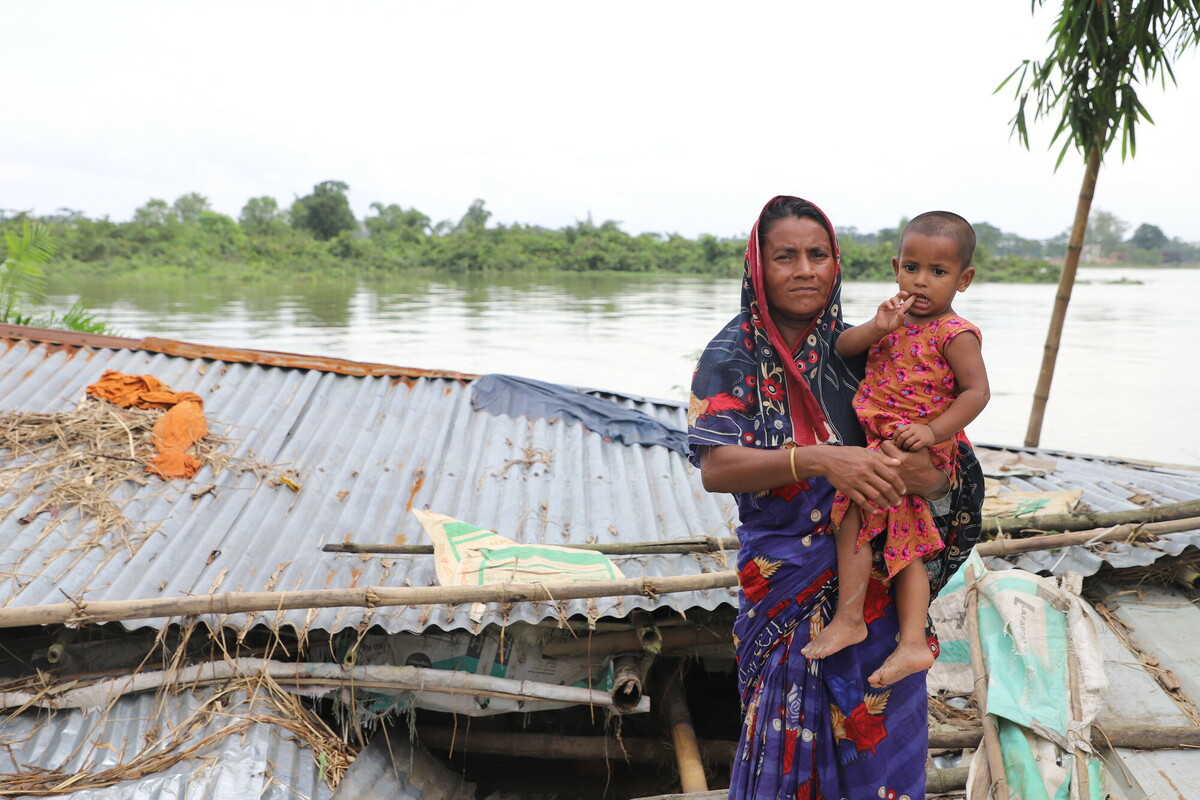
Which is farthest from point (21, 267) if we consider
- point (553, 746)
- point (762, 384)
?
point (762, 384)

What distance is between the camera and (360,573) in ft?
10.3

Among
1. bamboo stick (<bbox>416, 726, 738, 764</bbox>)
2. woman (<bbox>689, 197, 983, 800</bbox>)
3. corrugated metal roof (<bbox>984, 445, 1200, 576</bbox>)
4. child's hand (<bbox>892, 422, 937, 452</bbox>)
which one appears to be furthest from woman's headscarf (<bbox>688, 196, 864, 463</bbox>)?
bamboo stick (<bbox>416, 726, 738, 764</bbox>)

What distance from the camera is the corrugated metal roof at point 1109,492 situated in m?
2.99

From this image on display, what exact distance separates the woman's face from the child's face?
0.20 metres

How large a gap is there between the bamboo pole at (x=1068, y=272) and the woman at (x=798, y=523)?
4738 mm

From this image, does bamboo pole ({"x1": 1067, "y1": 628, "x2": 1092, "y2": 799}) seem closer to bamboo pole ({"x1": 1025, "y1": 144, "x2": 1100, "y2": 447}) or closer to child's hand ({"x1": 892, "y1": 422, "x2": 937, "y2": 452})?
child's hand ({"x1": 892, "y1": 422, "x2": 937, "y2": 452})

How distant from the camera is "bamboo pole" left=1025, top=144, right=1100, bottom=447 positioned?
5.60m

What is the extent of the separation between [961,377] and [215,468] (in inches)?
129

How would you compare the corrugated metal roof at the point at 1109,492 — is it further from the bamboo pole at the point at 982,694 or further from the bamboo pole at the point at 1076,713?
the bamboo pole at the point at 1076,713

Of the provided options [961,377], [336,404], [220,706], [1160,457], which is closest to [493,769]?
[220,706]

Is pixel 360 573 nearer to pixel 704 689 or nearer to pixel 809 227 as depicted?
pixel 704 689

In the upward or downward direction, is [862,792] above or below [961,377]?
below

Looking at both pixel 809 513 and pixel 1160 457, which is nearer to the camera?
pixel 809 513

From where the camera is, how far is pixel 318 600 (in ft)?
8.25
